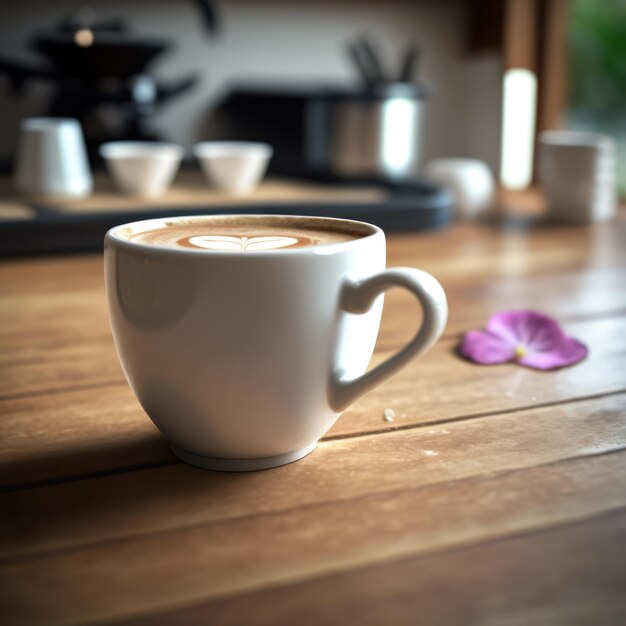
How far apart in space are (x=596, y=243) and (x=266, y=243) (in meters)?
0.95

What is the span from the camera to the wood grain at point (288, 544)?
35 centimetres

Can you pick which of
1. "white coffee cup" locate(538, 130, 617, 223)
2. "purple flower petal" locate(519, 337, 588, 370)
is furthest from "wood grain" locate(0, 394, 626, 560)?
"white coffee cup" locate(538, 130, 617, 223)

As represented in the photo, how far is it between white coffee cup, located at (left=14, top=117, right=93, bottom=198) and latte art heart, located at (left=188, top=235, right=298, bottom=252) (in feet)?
2.83

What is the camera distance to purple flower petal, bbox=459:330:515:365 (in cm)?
67

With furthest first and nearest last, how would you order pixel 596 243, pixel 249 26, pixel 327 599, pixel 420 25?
pixel 420 25 → pixel 249 26 → pixel 596 243 → pixel 327 599

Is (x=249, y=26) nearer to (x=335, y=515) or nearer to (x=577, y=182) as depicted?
(x=577, y=182)

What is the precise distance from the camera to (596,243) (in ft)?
4.25

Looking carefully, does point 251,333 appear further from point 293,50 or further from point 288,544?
point 293,50

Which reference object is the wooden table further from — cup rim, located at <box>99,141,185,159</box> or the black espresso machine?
the black espresso machine

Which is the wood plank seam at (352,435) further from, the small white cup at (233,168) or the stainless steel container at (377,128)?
the stainless steel container at (377,128)

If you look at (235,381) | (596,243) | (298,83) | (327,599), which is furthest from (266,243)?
(298,83)

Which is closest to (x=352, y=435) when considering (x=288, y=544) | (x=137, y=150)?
(x=288, y=544)

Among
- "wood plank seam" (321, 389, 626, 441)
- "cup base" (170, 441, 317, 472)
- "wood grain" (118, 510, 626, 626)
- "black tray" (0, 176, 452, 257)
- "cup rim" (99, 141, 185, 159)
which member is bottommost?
"wood grain" (118, 510, 626, 626)

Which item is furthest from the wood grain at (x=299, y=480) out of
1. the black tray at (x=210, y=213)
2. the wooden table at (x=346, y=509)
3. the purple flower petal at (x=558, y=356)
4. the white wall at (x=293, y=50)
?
the white wall at (x=293, y=50)
